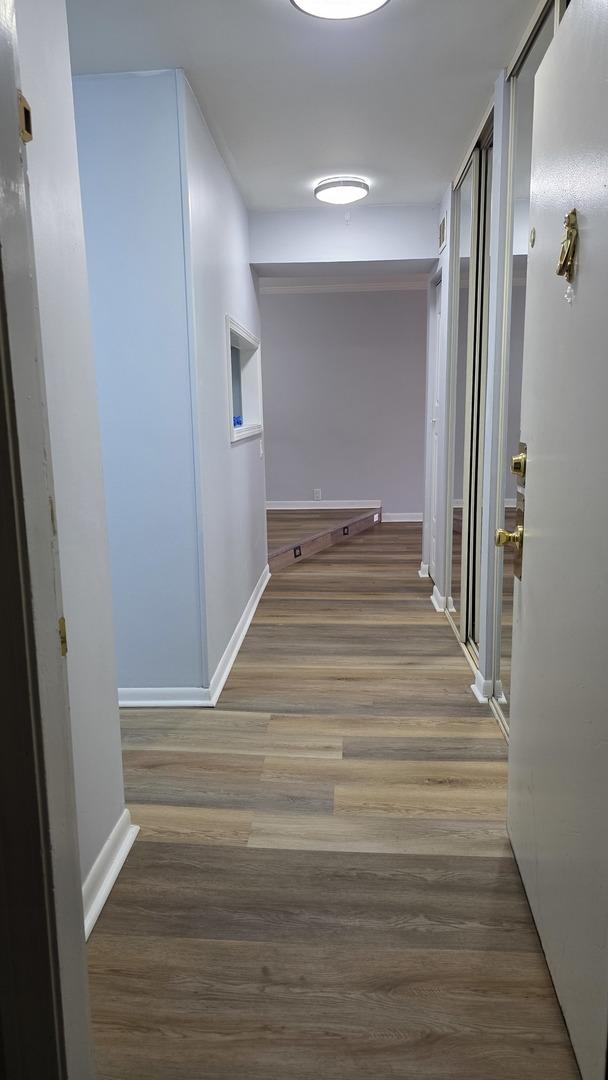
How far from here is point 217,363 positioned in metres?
3.18

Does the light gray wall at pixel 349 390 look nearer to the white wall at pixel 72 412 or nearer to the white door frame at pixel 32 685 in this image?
the white wall at pixel 72 412

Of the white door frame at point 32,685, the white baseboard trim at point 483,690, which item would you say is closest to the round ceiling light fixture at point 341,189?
the white baseboard trim at point 483,690

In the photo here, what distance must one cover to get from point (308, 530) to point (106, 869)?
4.90 m

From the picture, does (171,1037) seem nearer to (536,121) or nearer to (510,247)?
(536,121)

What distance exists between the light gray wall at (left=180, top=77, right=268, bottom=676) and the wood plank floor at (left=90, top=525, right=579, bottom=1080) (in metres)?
0.59

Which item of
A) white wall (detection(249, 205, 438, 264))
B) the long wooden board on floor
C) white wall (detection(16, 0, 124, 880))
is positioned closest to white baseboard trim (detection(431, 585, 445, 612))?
the long wooden board on floor

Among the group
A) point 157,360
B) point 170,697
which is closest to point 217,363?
point 157,360

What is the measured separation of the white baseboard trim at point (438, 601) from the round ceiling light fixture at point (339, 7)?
3034 mm

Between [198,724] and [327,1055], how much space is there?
1542mm

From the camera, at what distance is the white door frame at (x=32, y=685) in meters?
0.84

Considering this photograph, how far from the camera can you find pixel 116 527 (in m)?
2.87

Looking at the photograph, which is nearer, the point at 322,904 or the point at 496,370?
the point at 322,904

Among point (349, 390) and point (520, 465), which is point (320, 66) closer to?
point (520, 465)

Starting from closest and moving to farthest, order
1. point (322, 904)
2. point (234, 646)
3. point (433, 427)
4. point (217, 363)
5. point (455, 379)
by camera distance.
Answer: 1. point (322, 904)
2. point (217, 363)
3. point (234, 646)
4. point (455, 379)
5. point (433, 427)
